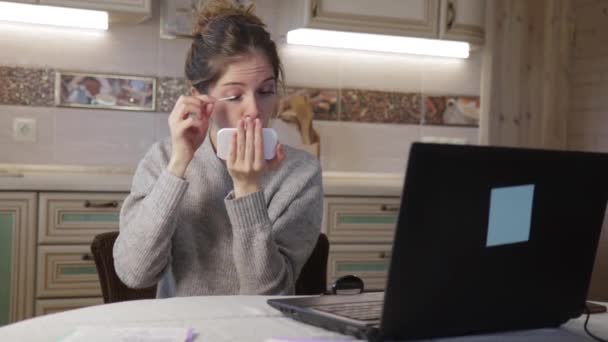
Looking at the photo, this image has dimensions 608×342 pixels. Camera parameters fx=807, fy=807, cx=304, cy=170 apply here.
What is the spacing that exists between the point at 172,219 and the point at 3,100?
2.07 metres

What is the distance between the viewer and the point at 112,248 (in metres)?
1.57

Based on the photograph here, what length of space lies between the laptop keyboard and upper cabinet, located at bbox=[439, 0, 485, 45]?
8.84ft

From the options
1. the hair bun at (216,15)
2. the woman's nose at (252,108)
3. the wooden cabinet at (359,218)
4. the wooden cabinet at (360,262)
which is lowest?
the wooden cabinet at (360,262)

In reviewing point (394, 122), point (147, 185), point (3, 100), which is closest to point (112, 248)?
point (147, 185)

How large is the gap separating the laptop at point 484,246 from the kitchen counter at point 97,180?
173 cm

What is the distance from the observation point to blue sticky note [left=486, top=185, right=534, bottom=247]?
96 centimetres

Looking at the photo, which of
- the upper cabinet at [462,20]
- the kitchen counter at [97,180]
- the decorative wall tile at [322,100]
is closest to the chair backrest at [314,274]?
the kitchen counter at [97,180]

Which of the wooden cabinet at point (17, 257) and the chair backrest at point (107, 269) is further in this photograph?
the wooden cabinet at point (17, 257)

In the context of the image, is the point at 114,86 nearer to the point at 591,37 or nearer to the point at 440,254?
the point at 591,37

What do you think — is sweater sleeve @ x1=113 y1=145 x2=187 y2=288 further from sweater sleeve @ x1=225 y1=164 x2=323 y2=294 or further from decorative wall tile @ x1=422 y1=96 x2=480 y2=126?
decorative wall tile @ x1=422 y1=96 x2=480 y2=126

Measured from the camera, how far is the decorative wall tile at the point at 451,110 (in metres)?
3.99

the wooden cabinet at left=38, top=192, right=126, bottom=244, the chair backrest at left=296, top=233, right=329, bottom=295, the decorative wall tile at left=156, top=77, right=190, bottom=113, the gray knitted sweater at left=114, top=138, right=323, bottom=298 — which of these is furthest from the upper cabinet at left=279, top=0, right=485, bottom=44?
the chair backrest at left=296, top=233, right=329, bottom=295

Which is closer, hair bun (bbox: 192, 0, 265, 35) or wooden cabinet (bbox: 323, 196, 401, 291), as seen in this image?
hair bun (bbox: 192, 0, 265, 35)

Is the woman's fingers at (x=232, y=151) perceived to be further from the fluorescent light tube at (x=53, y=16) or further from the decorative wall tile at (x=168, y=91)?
the decorative wall tile at (x=168, y=91)
